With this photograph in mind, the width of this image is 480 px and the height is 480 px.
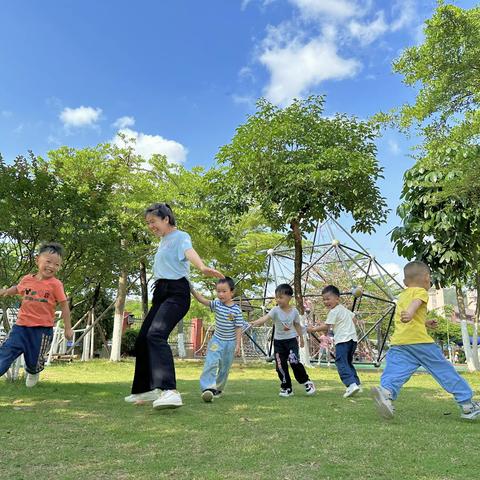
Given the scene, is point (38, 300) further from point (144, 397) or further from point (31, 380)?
point (31, 380)

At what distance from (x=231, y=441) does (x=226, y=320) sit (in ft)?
9.47

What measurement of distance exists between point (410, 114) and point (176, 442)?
10802mm

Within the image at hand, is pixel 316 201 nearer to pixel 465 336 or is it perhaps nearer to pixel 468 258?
pixel 468 258

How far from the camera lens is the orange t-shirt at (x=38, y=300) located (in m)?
4.94

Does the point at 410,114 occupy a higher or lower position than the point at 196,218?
higher

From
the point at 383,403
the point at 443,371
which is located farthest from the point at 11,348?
the point at 443,371

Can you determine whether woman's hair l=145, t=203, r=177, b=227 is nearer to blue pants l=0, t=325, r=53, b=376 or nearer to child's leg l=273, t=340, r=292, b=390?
blue pants l=0, t=325, r=53, b=376

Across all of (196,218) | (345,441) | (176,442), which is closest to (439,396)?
(345,441)

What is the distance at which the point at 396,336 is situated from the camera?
460cm

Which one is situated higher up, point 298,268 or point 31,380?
point 298,268

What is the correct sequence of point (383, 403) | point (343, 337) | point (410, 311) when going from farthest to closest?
point (343, 337) < point (410, 311) < point (383, 403)

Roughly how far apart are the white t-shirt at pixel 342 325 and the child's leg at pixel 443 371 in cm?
183

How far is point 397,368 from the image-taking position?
175 inches

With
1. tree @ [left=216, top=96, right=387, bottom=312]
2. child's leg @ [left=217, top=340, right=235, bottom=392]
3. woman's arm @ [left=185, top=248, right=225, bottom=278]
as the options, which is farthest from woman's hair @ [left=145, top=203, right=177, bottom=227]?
tree @ [left=216, top=96, right=387, bottom=312]
